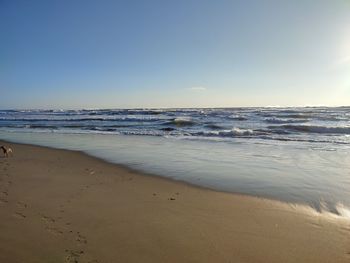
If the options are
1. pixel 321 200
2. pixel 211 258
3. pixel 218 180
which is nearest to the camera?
pixel 211 258

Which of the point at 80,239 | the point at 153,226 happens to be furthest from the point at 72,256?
the point at 153,226

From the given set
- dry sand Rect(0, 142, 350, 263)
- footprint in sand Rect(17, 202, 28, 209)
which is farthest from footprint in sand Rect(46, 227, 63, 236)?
footprint in sand Rect(17, 202, 28, 209)

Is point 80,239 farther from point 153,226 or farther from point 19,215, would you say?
point 19,215

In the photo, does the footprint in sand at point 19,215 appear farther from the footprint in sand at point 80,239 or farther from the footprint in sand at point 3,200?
the footprint in sand at point 80,239

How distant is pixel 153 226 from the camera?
13.6 ft

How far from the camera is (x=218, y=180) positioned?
693 cm

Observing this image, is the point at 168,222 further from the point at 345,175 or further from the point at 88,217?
the point at 345,175

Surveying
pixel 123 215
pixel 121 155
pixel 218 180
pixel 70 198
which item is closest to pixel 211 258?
pixel 123 215

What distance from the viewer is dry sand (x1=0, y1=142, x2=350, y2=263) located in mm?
3404

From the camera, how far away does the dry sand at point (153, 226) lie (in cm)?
340

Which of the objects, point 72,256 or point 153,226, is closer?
point 72,256

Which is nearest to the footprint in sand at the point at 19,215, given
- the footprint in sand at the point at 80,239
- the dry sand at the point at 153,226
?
the dry sand at the point at 153,226

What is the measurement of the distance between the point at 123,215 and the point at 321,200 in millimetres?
3272

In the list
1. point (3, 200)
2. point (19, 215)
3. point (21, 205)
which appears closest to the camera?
point (19, 215)
